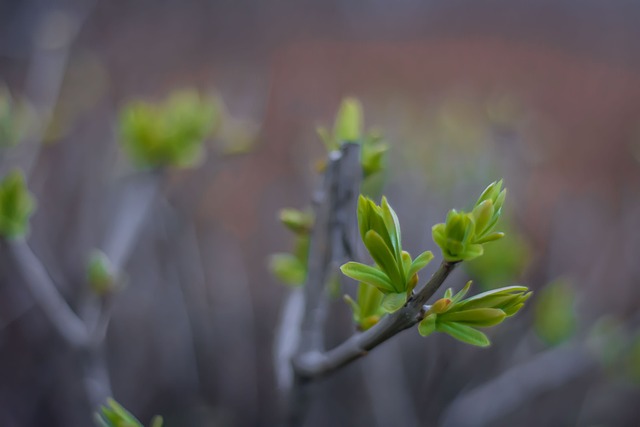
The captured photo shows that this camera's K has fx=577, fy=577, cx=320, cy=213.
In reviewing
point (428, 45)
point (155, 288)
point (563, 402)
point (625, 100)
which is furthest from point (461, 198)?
point (428, 45)

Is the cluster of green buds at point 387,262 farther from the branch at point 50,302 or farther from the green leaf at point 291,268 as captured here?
the branch at point 50,302

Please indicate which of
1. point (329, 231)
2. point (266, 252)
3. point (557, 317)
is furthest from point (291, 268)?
point (266, 252)

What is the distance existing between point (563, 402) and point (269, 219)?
85 centimetres

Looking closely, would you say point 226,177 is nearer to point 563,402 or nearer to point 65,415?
point 65,415

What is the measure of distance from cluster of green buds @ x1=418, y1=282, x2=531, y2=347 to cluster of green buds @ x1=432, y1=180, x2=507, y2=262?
0.07 ft

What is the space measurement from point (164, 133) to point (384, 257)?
401mm

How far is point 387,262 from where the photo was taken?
0.97 feet

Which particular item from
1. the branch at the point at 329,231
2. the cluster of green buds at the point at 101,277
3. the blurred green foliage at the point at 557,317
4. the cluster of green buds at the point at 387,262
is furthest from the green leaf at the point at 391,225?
the blurred green foliage at the point at 557,317

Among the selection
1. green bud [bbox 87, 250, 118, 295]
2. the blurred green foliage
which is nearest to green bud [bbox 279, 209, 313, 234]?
green bud [bbox 87, 250, 118, 295]

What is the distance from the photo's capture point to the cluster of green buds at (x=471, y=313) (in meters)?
0.29

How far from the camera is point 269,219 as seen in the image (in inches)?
62.3

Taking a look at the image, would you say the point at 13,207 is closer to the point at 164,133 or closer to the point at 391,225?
the point at 164,133

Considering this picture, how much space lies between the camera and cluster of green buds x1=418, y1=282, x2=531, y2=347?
0.29m

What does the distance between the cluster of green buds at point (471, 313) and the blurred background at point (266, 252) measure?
1.42ft
